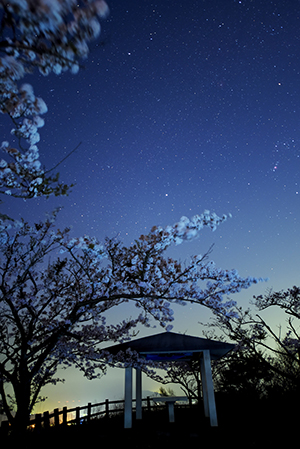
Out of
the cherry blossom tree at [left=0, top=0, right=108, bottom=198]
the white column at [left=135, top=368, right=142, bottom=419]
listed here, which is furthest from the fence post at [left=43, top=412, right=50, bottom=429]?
the cherry blossom tree at [left=0, top=0, right=108, bottom=198]

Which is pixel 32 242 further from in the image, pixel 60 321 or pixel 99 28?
pixel 99 28

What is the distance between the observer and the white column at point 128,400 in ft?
24.0

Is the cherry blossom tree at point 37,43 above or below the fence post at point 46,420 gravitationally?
above

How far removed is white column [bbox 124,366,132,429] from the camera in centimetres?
730

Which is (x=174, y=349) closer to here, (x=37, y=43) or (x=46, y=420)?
(x=46, y=420)

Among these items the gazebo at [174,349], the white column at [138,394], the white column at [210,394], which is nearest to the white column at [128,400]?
the gazebo at [174,349]

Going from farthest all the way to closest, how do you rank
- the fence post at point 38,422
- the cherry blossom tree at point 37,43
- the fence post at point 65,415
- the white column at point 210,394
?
1. the fence post at point 65,415
2. the fence post at point 38,422
3. the white column at point 210,394
4. the cherry blossom tree at point 37,43

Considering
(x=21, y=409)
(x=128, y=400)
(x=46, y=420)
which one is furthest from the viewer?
(x=46, y=420)

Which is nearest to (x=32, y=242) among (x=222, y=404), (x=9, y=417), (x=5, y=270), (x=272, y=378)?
(x=5, y=270)

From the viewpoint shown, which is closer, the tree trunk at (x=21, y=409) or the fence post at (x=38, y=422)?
the tree trunk at (x=21, y=409)

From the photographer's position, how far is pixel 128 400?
748 centimetres

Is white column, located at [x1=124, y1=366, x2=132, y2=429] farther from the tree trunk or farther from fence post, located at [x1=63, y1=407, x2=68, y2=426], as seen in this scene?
fence post, located at [x1=63, y1=407, x2=68, y2=426]

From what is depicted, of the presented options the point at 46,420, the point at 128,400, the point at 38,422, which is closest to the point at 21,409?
the point at 38,422

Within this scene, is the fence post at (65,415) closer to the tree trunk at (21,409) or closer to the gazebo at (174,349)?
the gazebo at (174,349)
